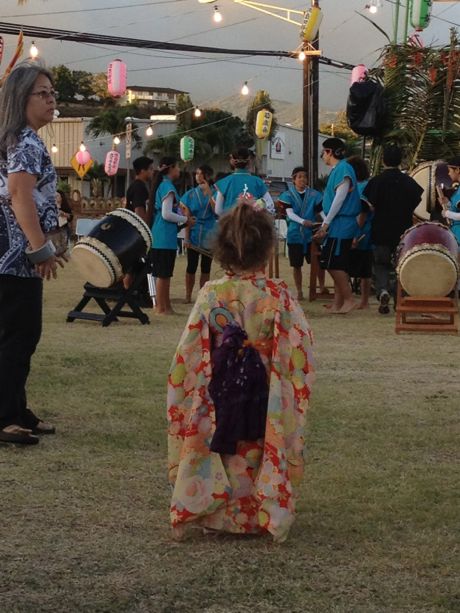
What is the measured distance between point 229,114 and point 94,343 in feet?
170

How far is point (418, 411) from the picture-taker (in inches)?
231

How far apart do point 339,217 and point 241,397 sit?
7.50 meters

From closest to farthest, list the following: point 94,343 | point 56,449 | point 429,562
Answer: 1. point 429,562
2. point 56,449
3. point 94,343

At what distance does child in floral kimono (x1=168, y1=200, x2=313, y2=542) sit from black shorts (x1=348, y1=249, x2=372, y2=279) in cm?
802

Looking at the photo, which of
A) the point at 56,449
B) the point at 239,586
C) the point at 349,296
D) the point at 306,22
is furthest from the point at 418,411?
the point at 306,22

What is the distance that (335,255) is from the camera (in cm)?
1067

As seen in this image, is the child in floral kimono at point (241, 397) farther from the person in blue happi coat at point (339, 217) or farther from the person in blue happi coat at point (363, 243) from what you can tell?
the person in blue happi coat at point (363, 243)

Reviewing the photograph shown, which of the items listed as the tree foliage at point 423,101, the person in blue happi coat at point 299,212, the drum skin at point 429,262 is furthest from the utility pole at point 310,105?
the drum skin at point 429,262

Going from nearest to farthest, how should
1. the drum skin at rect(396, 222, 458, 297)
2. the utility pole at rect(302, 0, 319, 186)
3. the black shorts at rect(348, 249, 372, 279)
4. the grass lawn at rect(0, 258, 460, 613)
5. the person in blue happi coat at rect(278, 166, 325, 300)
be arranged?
the grass lawn at rect(0, 258, 460, 613) → the drum skin at rect(396, 222, 458, 297) → the black shorts at rect(348, 249, 372, 279) → the person in blue happi coat at rect(278, 166, 325, 300) → the utility pole at rect(302, 0, 319, 186)

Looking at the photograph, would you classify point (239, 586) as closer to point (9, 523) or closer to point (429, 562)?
point (429, 562)

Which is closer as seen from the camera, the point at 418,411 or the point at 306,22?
the point at 418,411

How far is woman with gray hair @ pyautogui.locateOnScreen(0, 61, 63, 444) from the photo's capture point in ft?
14.9

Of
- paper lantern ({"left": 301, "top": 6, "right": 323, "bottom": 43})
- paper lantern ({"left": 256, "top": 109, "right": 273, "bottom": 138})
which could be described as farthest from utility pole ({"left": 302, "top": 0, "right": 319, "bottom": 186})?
paper lantern ({"left": 256, "top": 109, "right": 273, "bottom": 138})

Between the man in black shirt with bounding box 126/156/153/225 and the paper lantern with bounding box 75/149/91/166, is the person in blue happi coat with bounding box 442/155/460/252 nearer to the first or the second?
the man in black shirt with bounding box 126/156/153/225
